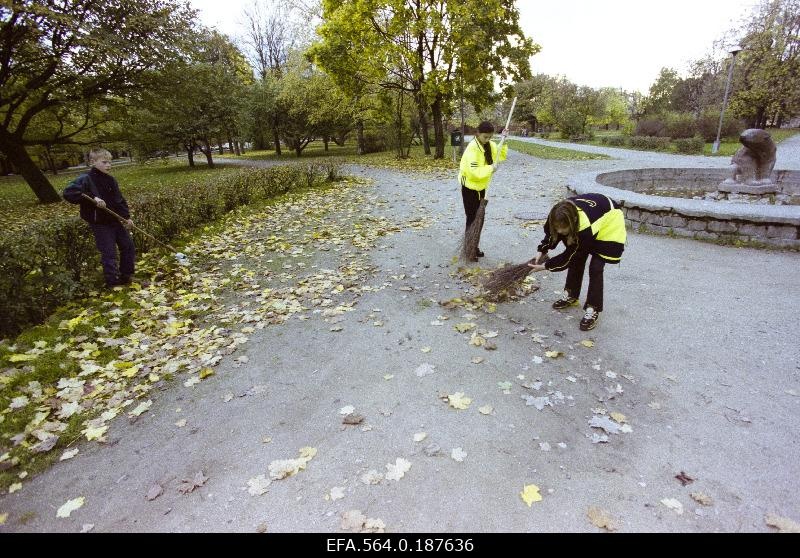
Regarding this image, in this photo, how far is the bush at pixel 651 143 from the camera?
77.6 ft

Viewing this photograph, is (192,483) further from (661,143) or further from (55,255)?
(661,143)

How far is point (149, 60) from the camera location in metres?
13.1

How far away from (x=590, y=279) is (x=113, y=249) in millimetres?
6283

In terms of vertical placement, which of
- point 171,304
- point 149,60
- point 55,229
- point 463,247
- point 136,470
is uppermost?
point 149,60

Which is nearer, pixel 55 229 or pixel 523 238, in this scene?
pixel 55 229

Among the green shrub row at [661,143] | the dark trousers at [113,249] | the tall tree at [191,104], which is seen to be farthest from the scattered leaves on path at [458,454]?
the green shrub row at [661,143]

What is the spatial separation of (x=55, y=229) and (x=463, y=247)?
18.7ft

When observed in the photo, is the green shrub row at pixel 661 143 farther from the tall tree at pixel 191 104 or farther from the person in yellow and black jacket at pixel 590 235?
the tall tree at pixel 191 104

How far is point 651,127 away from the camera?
100 feet

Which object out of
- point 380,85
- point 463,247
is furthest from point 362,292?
point 380,85

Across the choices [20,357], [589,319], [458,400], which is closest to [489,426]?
[458,400]

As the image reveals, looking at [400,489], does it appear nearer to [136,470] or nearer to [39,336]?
[136,470]

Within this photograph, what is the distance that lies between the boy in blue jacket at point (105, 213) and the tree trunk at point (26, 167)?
40.8 ft

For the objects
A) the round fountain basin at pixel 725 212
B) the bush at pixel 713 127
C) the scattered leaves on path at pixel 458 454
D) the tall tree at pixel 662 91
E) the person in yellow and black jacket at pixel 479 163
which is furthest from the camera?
the tall tree at pixel 662 91
